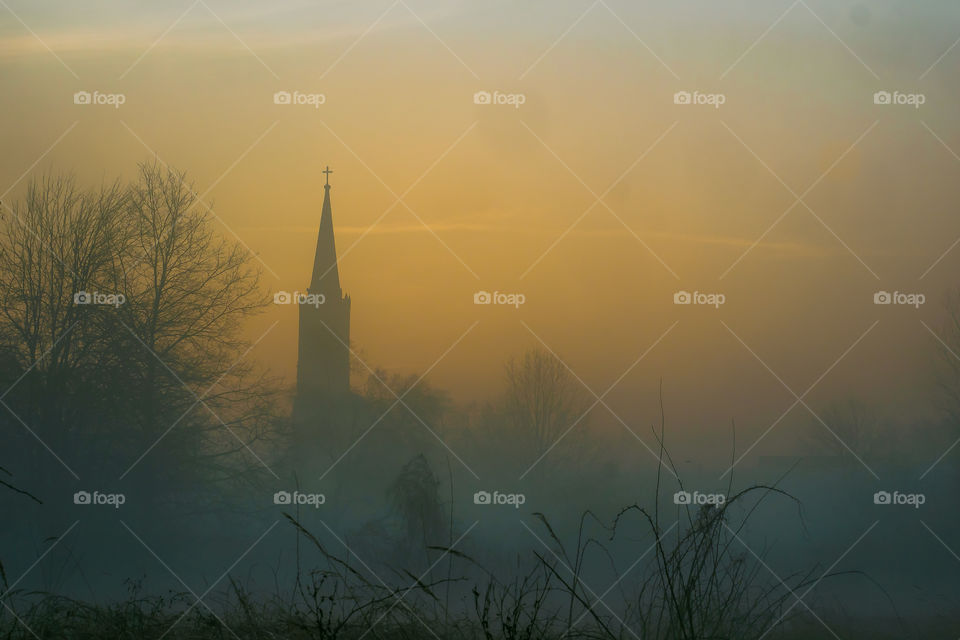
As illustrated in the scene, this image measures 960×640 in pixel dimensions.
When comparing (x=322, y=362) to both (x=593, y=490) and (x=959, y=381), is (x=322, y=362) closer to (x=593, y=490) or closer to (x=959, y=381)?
(x=593, y=490)

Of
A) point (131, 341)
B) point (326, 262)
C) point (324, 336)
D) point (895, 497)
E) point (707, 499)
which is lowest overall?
point (707, 499)

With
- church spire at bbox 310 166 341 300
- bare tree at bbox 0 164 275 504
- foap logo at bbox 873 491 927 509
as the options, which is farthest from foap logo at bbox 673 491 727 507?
church spire at bbox 310 166 341 300

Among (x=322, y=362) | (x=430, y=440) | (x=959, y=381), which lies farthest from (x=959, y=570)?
(x=322, y=362)

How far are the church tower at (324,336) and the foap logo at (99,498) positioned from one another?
33.1ft

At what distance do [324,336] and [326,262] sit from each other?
3.28 m

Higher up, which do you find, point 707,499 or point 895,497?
point 895,497

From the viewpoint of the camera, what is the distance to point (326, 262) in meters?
40.2

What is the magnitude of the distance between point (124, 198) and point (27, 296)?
3374mm

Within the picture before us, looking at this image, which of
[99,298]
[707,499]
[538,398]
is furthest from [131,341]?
[707,499]

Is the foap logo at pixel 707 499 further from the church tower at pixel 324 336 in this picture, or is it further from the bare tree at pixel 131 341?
the church tower at pixel 324 336

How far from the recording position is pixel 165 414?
60.8ft

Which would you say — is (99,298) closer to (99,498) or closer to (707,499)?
(99,498)

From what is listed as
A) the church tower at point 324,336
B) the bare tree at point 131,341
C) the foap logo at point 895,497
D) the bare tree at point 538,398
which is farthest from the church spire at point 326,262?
the foap logo at point 895,497

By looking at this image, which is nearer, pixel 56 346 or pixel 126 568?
pixel 56 346
